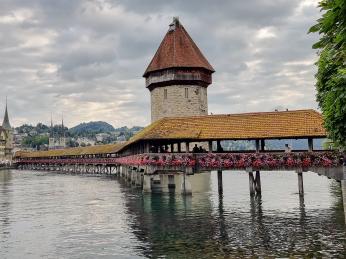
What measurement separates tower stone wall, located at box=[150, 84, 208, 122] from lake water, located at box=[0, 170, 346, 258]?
2223 cm

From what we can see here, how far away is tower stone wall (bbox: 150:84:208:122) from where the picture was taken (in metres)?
52.4

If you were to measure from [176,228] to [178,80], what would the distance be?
34198 millimetres

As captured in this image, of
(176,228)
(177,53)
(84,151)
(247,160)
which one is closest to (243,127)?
(247,160)

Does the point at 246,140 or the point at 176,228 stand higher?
the point at 246,140

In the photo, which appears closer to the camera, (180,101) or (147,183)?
(147,183)

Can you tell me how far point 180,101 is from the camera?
52.4 meters

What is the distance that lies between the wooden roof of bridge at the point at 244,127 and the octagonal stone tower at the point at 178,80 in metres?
19.9

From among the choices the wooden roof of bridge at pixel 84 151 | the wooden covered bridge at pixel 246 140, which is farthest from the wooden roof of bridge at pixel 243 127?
the wooden roof of bridge at pixel 84 151

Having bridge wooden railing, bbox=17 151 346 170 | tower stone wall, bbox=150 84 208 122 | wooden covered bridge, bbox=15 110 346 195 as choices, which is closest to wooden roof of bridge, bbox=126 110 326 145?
wooden covered bridge, bbox=15 110 346 195

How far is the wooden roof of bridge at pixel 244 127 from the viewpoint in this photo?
88.9 feet

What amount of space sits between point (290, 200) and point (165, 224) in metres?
12.6

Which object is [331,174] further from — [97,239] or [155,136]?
[97,239]

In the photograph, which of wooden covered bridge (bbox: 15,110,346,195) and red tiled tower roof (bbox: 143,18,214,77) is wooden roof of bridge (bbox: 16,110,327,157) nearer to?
wooden covered bridge (bbox: 15,110,346,195)

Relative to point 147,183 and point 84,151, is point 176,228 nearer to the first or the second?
point 147,183
